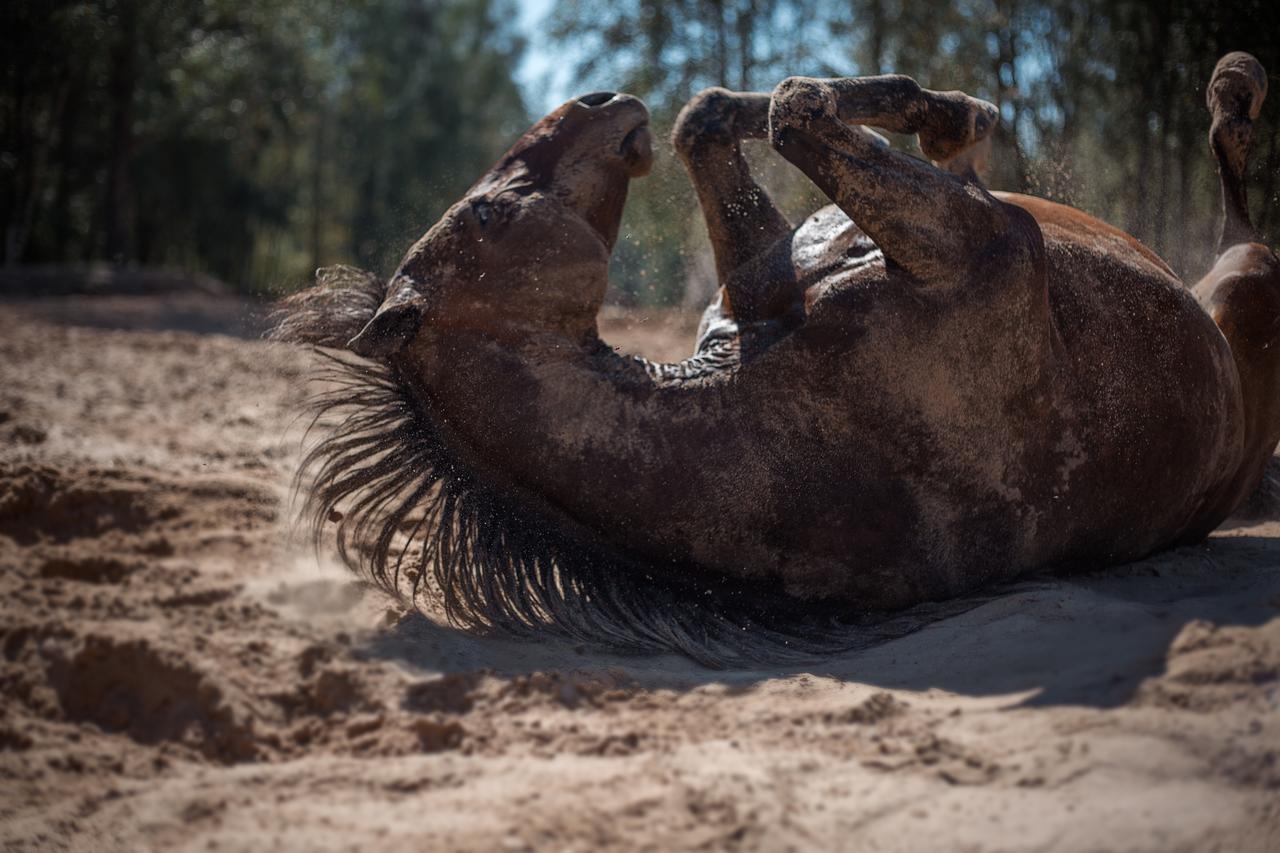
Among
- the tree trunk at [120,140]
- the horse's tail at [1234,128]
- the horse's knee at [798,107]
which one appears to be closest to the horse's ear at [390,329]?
the horse's knee at [798,107]

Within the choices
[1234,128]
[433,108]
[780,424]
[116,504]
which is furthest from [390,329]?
[433,108]

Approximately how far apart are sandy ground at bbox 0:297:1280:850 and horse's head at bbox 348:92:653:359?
2.72 ft

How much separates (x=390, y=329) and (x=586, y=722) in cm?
122

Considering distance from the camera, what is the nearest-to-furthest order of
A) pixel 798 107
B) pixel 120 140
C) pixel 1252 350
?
pixel 798 107 < pixel 1252 350 < pixel 120 140

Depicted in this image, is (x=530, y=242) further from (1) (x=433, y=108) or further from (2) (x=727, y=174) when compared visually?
(1) (x=433, y=108)

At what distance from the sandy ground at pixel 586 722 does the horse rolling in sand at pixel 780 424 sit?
20 cm

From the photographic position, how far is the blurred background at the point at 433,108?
16.4 feet

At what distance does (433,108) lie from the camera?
34.3 meters

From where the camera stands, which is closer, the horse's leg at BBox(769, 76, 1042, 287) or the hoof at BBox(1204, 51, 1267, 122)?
the horse's leg at BBox(769, 76, 1042, 287)

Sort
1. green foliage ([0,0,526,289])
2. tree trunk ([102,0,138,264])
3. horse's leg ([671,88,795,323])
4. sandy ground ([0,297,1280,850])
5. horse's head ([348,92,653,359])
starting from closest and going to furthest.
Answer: sandy ground ([0,297,1280,850])
horse's head ([348,92,653,359])
horse's leg ([671,88,795,323])
green foliage ([0,0,526,289])
tree trunk ([102,0,138,264])

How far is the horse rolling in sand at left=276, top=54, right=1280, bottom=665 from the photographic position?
2.84 meters

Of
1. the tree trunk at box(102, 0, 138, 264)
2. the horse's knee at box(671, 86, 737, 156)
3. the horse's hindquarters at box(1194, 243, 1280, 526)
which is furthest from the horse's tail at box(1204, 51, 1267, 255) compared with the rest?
the tree trunk at box(102, 0, 138, 264)

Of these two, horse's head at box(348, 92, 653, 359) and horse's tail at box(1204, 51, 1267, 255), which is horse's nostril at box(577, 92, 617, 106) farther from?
horse's tail at box(1204, 51, 1267, 255)

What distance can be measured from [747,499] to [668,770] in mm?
1053
